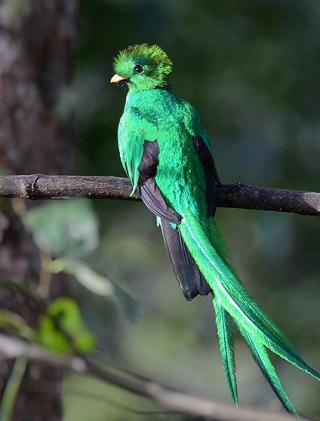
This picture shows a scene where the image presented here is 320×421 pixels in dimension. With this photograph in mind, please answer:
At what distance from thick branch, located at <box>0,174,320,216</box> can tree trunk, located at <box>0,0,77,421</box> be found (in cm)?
78

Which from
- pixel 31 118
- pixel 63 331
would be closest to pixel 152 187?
pixel 63 331

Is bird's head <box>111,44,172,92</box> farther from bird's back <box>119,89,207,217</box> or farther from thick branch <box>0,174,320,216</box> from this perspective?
thick branch <box>0,174,320,216</box>

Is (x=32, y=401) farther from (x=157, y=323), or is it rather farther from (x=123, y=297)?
(x=157, y=323)

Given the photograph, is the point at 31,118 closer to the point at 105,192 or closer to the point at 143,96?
the point at 143,96

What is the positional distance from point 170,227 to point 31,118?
3.85 feet

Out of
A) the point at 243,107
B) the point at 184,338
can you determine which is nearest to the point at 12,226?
the point at 243,107

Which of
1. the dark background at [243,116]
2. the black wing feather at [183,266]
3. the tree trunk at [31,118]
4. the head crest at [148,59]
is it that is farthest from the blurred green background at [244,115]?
the black wing feather at [183,266]

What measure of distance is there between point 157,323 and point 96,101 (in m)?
2.45

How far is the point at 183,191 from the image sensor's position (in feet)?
8.82

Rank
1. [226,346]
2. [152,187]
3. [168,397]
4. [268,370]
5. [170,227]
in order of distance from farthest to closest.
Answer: [152,187] → [170,227] → [226,346] → [268,370] → [168,397]

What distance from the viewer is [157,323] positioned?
21.4 feet

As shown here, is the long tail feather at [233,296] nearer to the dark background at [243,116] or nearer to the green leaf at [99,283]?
the green leaf at [99,283]

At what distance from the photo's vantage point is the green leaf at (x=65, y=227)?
2750 millimetres

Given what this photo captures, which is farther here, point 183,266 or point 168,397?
point 183,266
